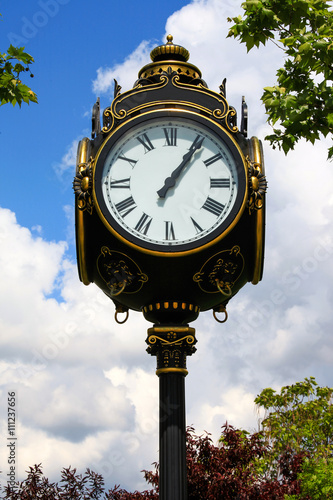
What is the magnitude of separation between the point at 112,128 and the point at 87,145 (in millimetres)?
335

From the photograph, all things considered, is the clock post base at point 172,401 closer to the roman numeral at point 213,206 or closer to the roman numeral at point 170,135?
the roman numeral at point 213,206

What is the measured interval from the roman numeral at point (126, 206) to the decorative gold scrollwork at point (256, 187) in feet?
4.05

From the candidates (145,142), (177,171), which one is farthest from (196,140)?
(145,142)

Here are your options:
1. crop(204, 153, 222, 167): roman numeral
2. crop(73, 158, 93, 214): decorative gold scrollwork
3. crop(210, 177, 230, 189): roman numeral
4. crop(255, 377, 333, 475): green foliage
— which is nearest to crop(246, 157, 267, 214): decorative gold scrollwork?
crop(210, 177, 230, 189): roman numeral

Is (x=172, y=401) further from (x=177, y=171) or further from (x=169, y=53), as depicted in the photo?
(x=169, y=53)

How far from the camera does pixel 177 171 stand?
25.4 ft

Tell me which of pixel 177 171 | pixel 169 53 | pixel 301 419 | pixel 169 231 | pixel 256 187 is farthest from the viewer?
pixel 301 419

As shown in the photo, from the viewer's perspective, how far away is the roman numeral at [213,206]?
757 centimetres

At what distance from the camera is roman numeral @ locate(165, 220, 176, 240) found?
7461mm

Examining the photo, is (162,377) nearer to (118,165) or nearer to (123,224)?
(123,224)

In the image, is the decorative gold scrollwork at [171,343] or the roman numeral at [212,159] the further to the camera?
the roman numeral at [212,159]

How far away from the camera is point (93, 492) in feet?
29.2

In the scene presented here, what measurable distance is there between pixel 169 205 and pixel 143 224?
1.17 feet

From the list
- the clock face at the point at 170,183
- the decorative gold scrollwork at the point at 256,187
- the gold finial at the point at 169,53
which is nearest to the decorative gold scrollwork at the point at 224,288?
the clock face at the point at 170,183
